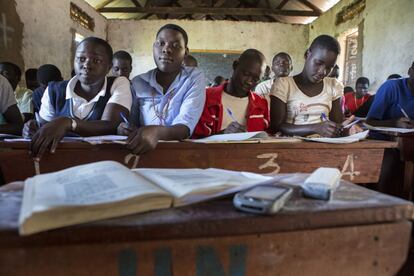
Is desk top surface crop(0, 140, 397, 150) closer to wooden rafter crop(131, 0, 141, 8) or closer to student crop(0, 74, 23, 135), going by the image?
student crop(0, 74, 23, 135)

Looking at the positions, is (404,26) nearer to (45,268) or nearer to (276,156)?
(276,156)

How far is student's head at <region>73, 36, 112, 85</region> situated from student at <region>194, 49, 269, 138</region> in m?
0.60

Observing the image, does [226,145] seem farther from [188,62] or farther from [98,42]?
[188,62]

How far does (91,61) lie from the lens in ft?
5.78

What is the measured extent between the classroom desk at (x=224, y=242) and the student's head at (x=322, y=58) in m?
1.49

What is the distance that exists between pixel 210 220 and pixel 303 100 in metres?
1.68

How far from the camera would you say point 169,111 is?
72.7 inches

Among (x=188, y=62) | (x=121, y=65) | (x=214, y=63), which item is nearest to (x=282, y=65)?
(x=188, y=62)

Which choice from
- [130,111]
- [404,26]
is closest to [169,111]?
[130,111]

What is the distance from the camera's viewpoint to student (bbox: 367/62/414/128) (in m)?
2.43

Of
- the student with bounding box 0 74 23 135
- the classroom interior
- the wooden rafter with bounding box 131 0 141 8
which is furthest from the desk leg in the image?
the wooden rafter with bounding box 131 0 141 8

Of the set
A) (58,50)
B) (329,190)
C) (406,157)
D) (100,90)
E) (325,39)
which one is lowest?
(406,157)

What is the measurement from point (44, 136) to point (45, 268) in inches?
31.4

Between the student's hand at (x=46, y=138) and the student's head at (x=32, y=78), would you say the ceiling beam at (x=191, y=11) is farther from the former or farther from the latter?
the student's hand at (x=46, y=138)
